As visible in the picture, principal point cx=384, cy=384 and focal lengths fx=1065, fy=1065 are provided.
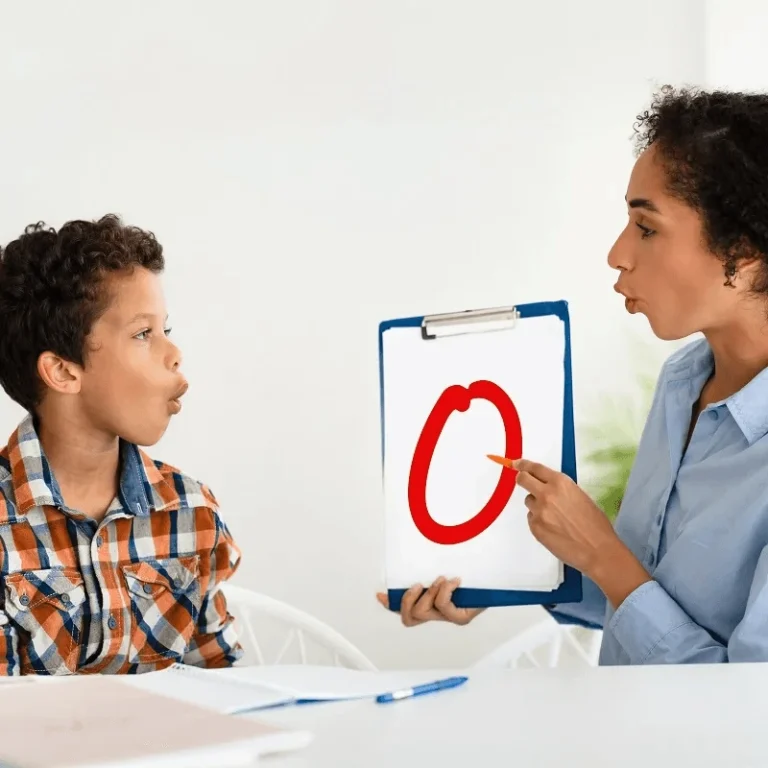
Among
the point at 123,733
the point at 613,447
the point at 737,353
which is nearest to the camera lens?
the point at 123,733

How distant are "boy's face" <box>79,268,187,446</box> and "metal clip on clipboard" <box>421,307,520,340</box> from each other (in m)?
0.30

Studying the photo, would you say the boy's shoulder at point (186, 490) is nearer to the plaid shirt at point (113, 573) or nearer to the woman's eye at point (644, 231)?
→ the plaid shirt at point (113, 573)

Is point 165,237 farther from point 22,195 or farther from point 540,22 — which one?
point 540,22

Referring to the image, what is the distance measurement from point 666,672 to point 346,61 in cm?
167

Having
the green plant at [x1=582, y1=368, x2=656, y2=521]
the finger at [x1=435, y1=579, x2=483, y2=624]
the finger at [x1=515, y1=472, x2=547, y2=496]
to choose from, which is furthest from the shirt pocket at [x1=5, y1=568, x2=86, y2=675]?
the green plant at [x1=582, y1=368, x2=656, y2=521]

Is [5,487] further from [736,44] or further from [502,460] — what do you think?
[736,44]

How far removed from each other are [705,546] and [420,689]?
1.27 ft

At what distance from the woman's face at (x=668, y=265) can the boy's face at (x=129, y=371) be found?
521 millimetres

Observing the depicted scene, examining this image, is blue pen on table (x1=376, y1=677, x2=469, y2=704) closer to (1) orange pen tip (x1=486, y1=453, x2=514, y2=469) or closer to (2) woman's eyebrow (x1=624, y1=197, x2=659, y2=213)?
(1) orange pen tip (x1=486, y1=453, x2=514, y2=469)

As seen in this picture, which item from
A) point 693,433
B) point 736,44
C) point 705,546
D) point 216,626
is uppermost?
point 736,44

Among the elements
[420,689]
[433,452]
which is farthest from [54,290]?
[420,689]

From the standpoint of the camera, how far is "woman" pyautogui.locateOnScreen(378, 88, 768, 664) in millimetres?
1007

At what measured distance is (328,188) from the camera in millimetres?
2180

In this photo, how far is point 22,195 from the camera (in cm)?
193
